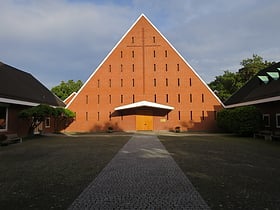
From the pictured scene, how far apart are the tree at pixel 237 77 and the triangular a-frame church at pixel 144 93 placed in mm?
10593

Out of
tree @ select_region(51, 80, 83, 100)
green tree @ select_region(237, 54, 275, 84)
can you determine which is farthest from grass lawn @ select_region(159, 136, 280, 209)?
tree @ select_region(51, 80, 83, 100)

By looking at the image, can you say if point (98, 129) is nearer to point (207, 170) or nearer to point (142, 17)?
point (142, 17)

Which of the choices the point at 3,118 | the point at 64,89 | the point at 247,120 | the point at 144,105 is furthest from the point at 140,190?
the point at 64,89

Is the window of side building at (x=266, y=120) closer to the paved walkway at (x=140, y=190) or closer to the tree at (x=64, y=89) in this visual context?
the paved walkway at (x=140, y=190)

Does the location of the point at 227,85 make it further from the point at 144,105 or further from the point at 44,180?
the point at 44,180

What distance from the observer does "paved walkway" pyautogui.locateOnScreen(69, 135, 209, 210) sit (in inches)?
185

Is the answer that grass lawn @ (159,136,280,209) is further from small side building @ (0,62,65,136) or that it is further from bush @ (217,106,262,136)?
small side building @ (0,62,65,136)

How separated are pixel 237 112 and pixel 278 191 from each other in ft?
53.3

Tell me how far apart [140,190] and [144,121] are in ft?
79.4

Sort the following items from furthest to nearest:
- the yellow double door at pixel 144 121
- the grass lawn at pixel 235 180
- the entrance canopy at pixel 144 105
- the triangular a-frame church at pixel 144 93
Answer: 1. the yellow double door at pixel 144 121
2. the triangular a-frame church at pixel 144 93
3. the entrance canopy at pixel 144 105
4. the grass lawn at pixel 235 180

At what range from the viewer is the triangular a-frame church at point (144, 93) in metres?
29.6

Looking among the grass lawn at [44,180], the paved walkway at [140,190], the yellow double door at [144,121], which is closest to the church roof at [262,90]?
the yellow double door at [144,121]

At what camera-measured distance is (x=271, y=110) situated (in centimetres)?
2117

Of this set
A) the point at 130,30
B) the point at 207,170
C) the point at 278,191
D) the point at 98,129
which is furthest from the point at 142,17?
the point at 278,191
